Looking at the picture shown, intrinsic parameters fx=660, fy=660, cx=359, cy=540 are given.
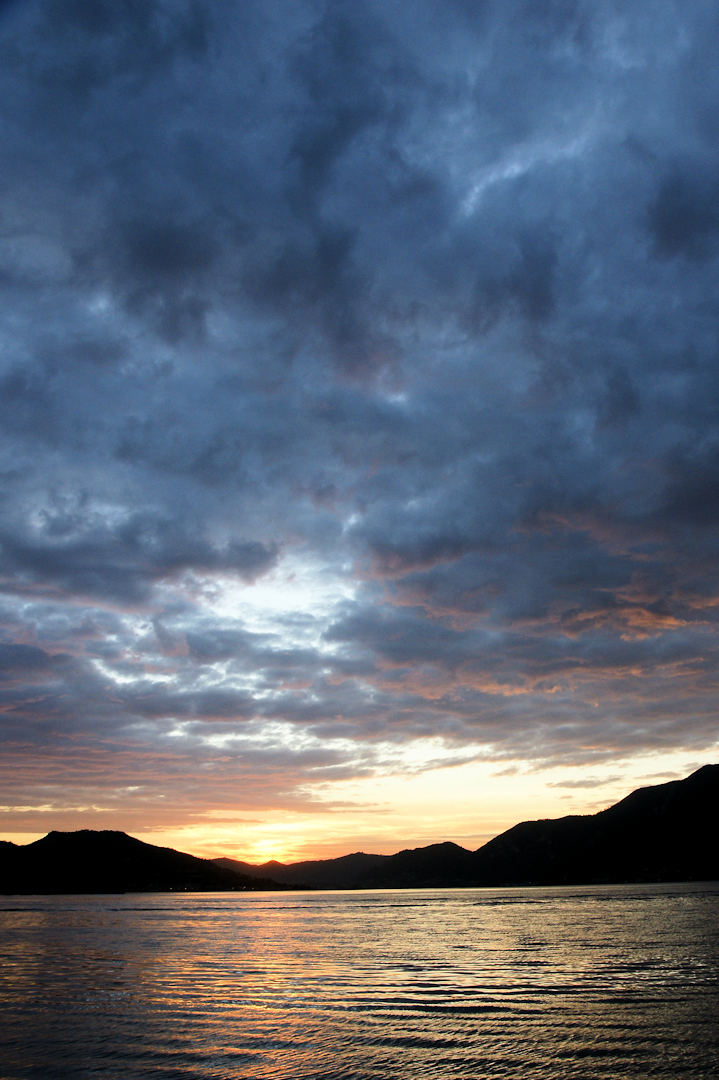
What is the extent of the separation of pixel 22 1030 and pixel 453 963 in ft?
106

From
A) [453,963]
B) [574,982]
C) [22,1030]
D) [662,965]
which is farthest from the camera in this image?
[453,963]

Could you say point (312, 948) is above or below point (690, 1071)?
below

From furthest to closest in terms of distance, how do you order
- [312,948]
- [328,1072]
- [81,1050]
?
[312,948] < [81,1050] < [328,1072]

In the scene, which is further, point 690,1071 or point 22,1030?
point 22,1030

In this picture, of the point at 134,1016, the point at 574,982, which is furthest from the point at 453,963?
the point at 134,1016

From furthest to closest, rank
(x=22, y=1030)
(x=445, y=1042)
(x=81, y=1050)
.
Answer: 1. (x=22, y=1030)
2. (x=81, y=1050)
3. (x=445, y=1042)

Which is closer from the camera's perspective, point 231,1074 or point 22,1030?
point 231,1074

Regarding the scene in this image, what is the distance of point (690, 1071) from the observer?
72.1 feet

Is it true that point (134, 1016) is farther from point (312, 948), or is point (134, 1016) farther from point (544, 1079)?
point (312, 948)

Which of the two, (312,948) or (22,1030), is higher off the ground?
(22,1030)

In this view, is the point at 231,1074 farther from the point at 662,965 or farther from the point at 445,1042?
the point at 662,965

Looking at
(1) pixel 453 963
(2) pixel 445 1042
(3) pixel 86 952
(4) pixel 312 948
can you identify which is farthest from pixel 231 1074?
(3) pixel 86 952

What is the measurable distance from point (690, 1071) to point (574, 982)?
69.4ft

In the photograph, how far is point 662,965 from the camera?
4672 cm
